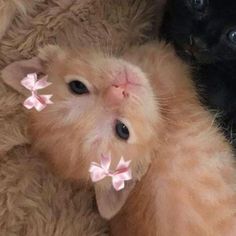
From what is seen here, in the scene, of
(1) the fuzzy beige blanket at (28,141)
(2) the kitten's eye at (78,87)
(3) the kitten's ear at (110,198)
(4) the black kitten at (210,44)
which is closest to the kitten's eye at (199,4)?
(4) the black kitten at (210,44)

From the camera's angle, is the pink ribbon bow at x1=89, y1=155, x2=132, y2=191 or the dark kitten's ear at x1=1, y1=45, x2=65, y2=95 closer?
the pink ribbon bow at x1=89, y1=155, x2=132, y2=191

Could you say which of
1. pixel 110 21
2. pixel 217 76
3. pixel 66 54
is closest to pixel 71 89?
pixel 66 54

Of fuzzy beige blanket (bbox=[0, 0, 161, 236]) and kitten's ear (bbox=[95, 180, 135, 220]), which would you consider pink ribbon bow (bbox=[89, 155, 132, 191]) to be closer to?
kitten's ear (bbox=[95, 180, 135, 220])

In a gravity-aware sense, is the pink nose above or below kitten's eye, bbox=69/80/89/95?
above

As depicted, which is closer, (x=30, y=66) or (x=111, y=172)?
(x=111, y=172)

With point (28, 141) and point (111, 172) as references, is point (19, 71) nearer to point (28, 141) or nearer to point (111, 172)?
point (28, 141)

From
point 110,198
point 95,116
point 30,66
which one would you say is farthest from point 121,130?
point 30,66

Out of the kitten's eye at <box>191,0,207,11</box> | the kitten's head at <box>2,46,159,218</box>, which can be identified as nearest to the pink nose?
the kitten's head at <box>2,46,159,218</box>
